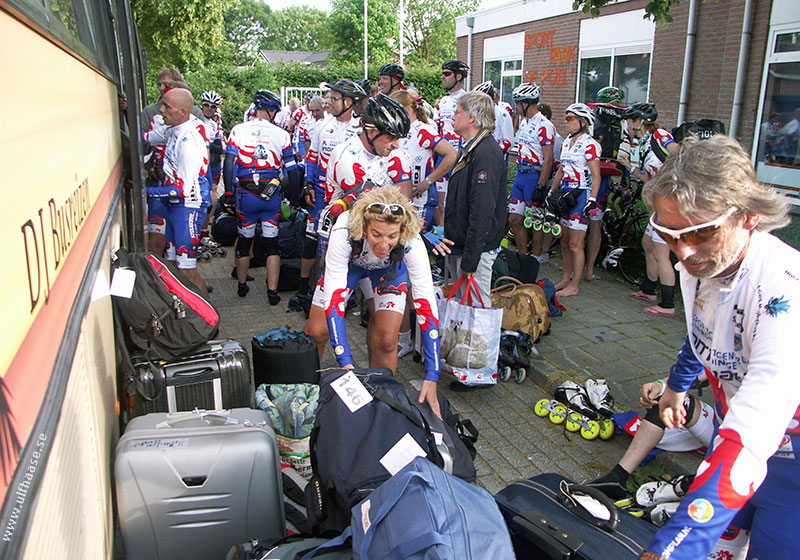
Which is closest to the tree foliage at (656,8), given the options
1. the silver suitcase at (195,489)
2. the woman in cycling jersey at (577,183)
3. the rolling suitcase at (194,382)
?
the woman in cycling jersey at (577,183)

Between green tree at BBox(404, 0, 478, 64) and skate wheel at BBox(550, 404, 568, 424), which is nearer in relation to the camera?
skate wheel at BBox(550, 404, 568, 424)

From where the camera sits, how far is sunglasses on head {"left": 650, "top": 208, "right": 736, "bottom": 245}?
176cm

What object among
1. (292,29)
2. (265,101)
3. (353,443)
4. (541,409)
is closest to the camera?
(353,443)

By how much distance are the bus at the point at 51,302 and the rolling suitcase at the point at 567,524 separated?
4.67 feet

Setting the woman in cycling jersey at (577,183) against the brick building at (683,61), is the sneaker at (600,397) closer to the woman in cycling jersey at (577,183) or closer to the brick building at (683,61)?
the woman in cycling jersey at (577,183)

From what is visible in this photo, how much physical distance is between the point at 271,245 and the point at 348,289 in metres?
3.10

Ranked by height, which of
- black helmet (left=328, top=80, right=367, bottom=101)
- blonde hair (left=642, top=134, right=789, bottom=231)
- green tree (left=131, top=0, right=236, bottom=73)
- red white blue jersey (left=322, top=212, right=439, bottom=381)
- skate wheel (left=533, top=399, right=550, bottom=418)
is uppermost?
green tree (left=131, top=0, right=236, bottom=73)

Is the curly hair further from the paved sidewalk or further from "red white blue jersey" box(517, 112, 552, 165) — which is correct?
"red white blue jersey" box(517, 112, 552, 165)

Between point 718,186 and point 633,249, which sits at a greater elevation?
point 718,186

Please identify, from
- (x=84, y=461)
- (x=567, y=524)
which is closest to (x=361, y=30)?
(x=567, y=524)

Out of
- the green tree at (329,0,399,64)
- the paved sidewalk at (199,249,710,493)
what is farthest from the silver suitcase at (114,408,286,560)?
the green tree at (329,0,399,64)

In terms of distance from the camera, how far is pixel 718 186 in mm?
1743

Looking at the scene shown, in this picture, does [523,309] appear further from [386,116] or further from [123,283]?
[123,283]

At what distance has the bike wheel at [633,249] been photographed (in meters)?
7.69
